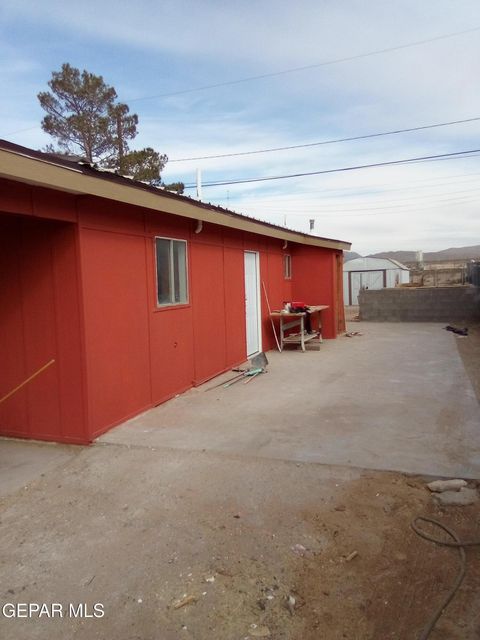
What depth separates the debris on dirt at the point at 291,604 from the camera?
2.54m

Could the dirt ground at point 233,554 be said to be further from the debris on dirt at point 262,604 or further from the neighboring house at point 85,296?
the neighboring house at point 85,296

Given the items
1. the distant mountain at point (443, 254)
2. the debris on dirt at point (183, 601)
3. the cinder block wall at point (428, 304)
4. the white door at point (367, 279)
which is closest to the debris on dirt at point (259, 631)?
the debris on dirt at point (183, 601)

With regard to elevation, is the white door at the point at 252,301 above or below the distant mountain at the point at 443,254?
below

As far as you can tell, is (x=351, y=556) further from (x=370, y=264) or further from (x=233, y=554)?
(x=370, y=264)

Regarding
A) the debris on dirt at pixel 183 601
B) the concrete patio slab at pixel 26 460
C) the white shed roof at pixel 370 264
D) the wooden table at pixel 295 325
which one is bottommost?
the debris on dirt at pixel 183 601

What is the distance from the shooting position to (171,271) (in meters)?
6.92

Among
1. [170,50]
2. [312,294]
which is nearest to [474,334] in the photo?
[312,294]

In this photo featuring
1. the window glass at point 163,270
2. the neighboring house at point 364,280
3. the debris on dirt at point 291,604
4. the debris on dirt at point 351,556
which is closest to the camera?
the debris on dirt at point 291,604

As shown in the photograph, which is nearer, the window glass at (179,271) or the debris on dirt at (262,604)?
the debris on dirt at (262,604)

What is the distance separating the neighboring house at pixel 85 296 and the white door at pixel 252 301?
299 centimetres

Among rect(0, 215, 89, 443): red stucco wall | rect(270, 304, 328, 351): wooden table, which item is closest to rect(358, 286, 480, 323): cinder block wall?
rect(270, 304, 328, 351): wooden table

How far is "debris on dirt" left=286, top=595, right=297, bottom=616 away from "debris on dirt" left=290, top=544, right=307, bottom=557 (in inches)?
15.9

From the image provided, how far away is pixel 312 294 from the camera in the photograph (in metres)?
13.6

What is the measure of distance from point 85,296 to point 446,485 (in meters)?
3.55
